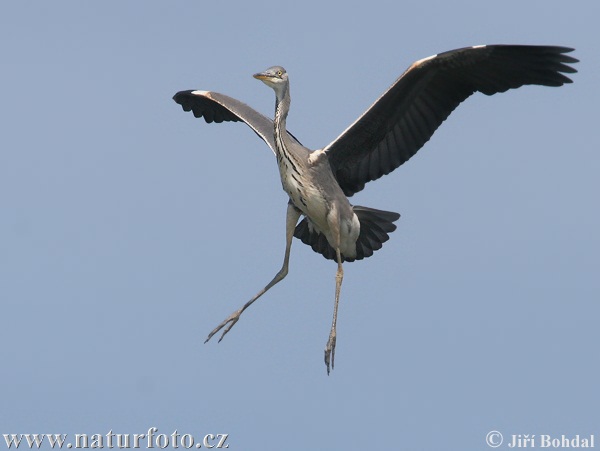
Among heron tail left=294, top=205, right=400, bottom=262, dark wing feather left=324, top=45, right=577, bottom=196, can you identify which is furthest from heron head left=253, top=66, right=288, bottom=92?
heron tail left=294, top=205, right=400, bottom=262

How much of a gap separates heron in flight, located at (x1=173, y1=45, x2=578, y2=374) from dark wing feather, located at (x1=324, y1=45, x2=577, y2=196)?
0.03 feet

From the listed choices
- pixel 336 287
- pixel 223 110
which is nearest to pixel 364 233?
pixel 336 287

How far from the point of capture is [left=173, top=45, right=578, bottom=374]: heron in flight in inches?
722

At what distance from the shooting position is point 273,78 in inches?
749

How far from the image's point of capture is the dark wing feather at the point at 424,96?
18.2 metres

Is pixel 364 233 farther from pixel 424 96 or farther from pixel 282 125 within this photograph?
pixel 424 96

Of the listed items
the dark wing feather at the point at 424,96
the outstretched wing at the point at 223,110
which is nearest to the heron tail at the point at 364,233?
the dark wing feather at the point at 424,96

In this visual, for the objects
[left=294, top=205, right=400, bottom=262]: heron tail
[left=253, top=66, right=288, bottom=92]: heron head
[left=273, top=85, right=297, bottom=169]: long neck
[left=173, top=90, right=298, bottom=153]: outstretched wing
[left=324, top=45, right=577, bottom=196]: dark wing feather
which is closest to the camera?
[left=324, top=45, right=577, bottom=196]: dark wing feather

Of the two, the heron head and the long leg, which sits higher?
the heron head

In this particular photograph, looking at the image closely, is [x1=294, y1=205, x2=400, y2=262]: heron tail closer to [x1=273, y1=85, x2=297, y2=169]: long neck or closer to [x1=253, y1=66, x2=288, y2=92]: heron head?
[x1=273, y1=85, x2=297, y2=169]: long neck

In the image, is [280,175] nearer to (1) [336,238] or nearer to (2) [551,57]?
(1) [336,238]

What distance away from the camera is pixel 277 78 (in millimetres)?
19047

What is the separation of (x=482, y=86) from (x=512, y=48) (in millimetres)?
699

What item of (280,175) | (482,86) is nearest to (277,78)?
(280,175)
